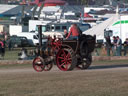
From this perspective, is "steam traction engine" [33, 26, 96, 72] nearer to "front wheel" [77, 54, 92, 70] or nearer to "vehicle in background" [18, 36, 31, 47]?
"front wheel" [77, 54, 92, 70]

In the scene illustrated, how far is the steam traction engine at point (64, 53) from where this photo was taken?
57.6 ft

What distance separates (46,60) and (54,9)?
94.2m

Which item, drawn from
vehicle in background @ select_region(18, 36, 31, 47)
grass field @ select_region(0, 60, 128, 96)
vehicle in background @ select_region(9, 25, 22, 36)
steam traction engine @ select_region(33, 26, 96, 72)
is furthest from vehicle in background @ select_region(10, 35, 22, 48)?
grass field @ select_region(0, 60, 128, 96)

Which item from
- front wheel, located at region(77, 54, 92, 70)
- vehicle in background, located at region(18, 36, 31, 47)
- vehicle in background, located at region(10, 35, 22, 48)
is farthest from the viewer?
vehicle in background, located at region(18, 36, 31, 47)

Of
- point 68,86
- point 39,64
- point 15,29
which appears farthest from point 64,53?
point 15,29

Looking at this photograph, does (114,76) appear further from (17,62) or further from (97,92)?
(17,62)

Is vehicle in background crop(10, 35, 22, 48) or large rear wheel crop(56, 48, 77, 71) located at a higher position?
large rear wheel crop(56, 48, 77, 71)

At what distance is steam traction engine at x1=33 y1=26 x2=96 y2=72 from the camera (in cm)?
1755

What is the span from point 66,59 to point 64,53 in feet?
0.83

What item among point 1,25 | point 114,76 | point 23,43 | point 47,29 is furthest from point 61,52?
point 1,25

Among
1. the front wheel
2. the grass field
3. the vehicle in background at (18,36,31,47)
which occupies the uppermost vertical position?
the grass field

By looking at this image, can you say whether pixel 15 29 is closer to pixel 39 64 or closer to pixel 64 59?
pixel 39 64

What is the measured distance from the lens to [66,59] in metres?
17.7

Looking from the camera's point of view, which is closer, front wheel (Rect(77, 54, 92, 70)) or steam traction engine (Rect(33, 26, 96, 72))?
steam traction engine (Rect(33, 26, 96, 72))
